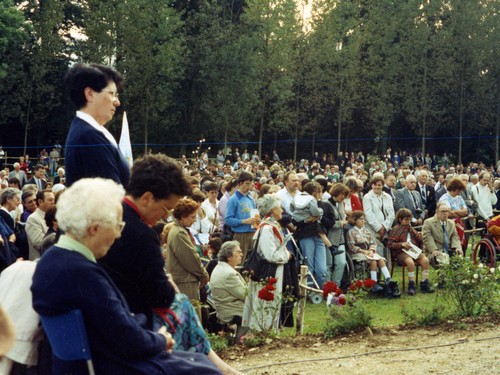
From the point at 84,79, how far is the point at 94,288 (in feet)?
4.61

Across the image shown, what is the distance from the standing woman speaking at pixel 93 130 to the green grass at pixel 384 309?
15.4 feet

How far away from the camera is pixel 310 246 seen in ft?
38.5

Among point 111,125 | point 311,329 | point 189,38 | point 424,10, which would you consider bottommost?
point 311,329

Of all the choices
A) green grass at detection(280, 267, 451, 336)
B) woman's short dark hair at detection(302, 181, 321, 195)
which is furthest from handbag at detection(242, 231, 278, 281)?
woman's short dark hair at detection(302, 181, 321, 195)

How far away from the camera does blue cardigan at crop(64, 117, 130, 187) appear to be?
13.0 feet

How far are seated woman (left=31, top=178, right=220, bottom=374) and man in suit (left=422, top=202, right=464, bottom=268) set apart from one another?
1024 centimetres

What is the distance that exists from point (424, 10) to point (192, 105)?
50.5 feet

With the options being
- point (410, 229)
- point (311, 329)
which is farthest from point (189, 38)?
point (311, 329)

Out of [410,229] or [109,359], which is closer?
[109,359]

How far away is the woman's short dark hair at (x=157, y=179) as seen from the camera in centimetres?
376

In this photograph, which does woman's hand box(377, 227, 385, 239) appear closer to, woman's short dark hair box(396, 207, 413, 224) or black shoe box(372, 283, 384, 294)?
woman's short dark hair box(396, 207, 413, 224)

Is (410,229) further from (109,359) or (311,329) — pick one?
(109,359)

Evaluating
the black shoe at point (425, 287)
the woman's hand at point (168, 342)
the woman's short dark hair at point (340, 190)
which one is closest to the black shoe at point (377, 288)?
the black shoe at point (425, 287)

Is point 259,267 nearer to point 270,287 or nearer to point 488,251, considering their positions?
point 270,287
